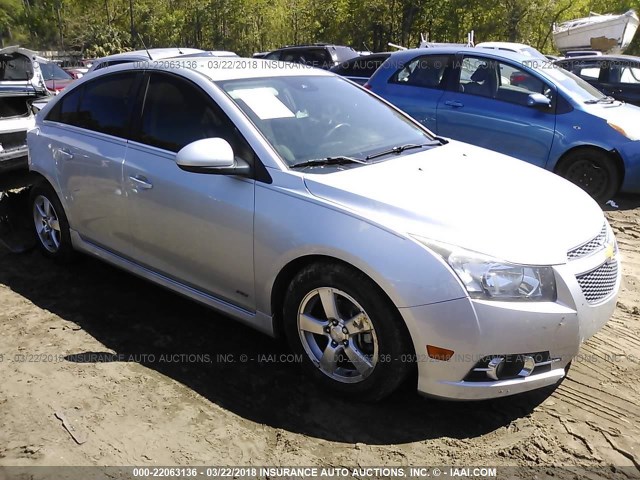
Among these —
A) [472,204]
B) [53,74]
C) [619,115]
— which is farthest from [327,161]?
[53,74]

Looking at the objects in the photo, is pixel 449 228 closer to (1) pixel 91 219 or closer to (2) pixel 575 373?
(2) pixel 575 373

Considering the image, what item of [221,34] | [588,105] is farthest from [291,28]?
[588,105]

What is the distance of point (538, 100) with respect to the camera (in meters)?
6.62

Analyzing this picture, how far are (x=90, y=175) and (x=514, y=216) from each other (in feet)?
9.29

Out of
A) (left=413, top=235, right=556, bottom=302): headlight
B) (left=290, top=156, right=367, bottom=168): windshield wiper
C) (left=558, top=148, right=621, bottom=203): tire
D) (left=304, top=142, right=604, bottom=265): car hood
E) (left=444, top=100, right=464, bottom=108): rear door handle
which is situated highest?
(left=290, top=156, right=367, bottom=168): windshield wiper

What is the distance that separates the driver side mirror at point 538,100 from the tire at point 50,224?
5130 millimetres

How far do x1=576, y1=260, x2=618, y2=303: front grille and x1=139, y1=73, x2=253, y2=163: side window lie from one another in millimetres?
1814

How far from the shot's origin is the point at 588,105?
6727 millimetres

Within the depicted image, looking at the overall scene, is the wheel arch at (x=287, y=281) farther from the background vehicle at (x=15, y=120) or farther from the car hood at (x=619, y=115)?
the car hood at (x=619, y=115)

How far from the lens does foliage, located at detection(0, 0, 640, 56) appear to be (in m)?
30.2

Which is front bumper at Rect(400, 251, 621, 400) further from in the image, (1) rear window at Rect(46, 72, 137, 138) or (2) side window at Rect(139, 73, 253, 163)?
(1) rear window at Rect(46, 72, 137, 138)

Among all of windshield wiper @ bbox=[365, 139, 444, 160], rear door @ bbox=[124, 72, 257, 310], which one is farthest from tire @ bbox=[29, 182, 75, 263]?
windshield wiper @ bbox=[365, 139, 444, 160]

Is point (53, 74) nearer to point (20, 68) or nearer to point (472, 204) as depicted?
point (20, 68)

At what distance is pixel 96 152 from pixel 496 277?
2.83m
